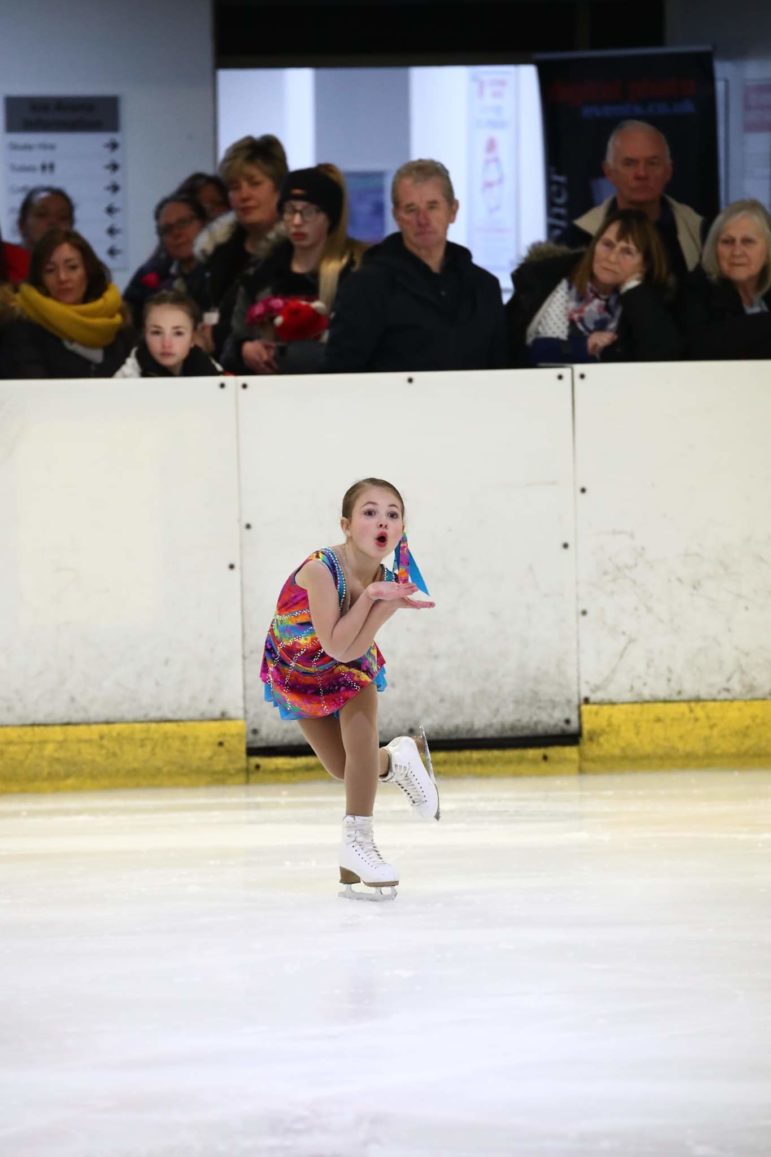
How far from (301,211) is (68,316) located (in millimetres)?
797

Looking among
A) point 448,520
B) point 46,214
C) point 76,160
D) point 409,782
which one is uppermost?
point 76,160

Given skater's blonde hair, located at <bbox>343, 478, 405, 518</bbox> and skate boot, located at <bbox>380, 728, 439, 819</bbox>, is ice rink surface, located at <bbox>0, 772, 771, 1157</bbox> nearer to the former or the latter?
skate boot, located at <bbox>380, 728, 439, 819</bbox>

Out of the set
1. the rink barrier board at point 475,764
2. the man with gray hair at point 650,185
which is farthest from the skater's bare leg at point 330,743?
the man with gray hair at point 650,185

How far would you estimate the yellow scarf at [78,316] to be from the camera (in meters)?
5.93

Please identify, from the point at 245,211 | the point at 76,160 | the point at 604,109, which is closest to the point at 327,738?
the point at 245,211

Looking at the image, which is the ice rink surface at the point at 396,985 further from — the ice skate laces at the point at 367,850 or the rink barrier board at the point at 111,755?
the rink barrier board at the point at 111,755

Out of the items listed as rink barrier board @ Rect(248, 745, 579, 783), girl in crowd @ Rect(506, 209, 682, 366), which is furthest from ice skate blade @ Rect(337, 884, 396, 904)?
girl in crowd @ Rect(506, 209, 682, 366)

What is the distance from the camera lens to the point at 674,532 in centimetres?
579

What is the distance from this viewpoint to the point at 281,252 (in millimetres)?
6078

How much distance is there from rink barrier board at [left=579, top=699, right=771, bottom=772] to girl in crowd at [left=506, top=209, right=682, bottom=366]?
1.09 meters

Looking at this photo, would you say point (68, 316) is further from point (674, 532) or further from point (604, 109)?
point (604, 109)

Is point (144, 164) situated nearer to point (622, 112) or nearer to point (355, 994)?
point (622, 112)

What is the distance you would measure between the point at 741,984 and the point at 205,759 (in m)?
2.75

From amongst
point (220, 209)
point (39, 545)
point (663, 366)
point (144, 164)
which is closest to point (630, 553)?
point (663, 366)
